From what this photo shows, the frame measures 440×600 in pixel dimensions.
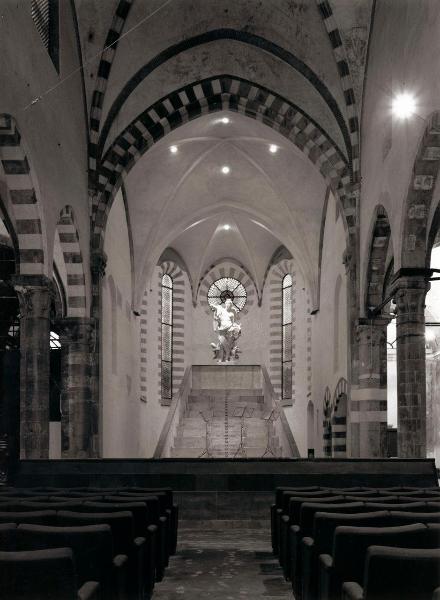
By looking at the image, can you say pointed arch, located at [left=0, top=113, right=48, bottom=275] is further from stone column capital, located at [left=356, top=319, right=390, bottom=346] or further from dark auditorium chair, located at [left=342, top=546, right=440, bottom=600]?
dark auditorium chair, located at [left=342, top=546, right=440, bottom=600]

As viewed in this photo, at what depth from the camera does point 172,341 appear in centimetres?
3406

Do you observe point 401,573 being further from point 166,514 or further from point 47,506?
point 166,514

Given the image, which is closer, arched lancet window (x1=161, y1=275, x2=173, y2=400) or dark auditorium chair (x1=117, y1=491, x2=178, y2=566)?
dark auditorium chair (x1=117, y1=491, x2=178, y2=566)

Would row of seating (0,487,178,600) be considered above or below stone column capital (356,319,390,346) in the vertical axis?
below

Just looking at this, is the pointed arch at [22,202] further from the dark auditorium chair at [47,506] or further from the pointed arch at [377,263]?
the dark auditorium chair at [47,506]

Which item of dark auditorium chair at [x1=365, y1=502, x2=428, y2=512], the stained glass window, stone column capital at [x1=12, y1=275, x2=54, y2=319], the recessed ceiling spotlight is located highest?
the recessed ceiling spotlight

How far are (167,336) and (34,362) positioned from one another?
62.3ft

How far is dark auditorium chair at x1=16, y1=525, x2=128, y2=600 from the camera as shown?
338 cm

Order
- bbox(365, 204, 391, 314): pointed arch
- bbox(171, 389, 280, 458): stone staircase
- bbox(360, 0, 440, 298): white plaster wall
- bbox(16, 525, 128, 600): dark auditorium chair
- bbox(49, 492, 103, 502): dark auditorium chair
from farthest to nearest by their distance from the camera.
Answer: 1. bbox(171, 389, 280, 458): stone staircase
2. bbox(365, 204, 391, 314): pointed arch
3. bbox(360, 0, 440, 298): white plaster wall
4. bbox(49, 492, 103, 502): dark auditorium chair
5. bbox(16, 525, 128, 600): dark auditorium chair

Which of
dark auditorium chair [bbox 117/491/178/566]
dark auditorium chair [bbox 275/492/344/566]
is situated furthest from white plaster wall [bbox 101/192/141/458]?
dark auditorium chair [bbox 275/492/344/566]

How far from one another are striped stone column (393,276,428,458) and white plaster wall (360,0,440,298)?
62 cm

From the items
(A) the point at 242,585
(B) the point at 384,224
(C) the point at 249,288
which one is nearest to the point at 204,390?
(C) the point at 249,288

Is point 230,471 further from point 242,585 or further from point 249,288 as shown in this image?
point 249,288

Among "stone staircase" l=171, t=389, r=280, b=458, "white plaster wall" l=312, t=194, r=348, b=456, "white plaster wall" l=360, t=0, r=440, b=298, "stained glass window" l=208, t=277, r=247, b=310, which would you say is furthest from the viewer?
"stained glass window" l=208, t=277, r=247, b=310
